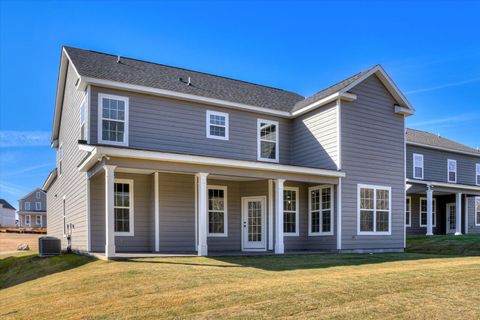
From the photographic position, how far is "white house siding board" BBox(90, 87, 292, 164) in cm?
1357

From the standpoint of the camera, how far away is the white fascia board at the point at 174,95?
42.2 ft

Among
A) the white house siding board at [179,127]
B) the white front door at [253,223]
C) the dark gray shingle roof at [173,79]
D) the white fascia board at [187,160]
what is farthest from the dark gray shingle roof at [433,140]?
the white front door at [253,223]

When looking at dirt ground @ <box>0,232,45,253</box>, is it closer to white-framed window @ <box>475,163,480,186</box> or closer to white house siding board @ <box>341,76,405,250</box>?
white house siding board @ <box>341,76,405,250</box>

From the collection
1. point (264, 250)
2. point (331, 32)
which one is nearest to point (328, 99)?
point (331, 32)

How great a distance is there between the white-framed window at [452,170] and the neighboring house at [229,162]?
35.8 feet

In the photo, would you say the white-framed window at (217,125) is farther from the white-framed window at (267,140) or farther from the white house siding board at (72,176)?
the white house siding board at (72,176)

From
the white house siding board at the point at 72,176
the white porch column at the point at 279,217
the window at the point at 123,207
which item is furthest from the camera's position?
the white house siding board at the point at 72,176

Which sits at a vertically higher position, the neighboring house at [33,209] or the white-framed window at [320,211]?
the white-framed window at [320,211]

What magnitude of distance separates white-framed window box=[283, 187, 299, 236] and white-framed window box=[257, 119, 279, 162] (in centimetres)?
150

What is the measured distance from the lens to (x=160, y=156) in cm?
1128

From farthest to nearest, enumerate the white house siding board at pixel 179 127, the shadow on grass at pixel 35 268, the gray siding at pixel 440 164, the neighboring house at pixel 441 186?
the gray siding at pixel 440 164, the neighboring house at pixel 441 186, the white house siding board at pixel 179 127, the shadow on grass at pixel 35 268

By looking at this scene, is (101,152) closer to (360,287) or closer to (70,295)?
(70,295)

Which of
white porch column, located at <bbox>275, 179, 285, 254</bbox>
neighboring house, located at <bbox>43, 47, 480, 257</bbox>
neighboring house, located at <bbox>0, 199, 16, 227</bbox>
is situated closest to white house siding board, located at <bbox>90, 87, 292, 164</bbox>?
neighboring house, located at <bbox>43, 47, 480, 257</bbox>

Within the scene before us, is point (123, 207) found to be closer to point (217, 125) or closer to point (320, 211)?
point (217, 125)
